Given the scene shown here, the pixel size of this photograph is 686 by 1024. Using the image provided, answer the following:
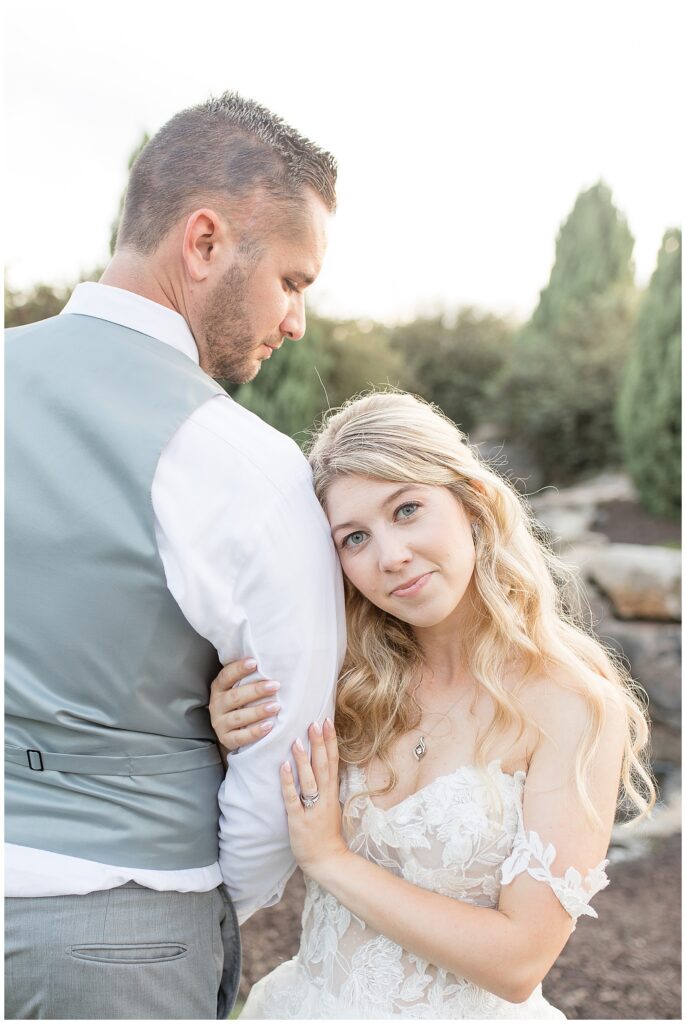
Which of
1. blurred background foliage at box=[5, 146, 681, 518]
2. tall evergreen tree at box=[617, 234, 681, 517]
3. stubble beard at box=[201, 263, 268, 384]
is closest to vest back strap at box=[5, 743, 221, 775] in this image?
stubble beard at box=[201, 263, 268, 384]

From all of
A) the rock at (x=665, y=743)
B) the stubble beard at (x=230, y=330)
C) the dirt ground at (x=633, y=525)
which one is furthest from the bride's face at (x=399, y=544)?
the dirt ground at (x=633, y=525)

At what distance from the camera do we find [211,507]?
156cm

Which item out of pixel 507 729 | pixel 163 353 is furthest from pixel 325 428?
pixel 507 729

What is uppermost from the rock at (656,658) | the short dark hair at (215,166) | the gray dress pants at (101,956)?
the short dark hair at (215,166)

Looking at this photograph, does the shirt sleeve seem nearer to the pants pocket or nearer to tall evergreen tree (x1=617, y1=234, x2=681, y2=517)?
the pants pocket

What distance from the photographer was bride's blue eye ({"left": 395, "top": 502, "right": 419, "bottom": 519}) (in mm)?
1826

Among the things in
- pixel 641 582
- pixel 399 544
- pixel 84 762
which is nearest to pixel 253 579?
pixel 399 544

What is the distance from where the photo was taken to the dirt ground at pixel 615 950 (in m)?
3.80

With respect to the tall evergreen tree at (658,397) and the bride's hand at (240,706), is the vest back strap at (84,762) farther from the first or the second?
the tall evergreen tree at (658,397)

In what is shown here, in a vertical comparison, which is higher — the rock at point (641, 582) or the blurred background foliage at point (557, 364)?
the blurred background foliage at point (557, 364)

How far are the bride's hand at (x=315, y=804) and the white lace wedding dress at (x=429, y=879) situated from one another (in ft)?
0.37

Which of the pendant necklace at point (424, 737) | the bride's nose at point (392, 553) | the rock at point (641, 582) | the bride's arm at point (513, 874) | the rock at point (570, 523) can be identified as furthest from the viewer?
the rock at point (570, 523)

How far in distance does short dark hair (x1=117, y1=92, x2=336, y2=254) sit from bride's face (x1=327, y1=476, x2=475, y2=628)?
0.65 meters

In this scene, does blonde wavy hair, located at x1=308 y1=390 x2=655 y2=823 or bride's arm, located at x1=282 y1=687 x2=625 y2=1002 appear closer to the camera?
bride's arm, located at x1=282 y1=687 x2=625 y2=1002
